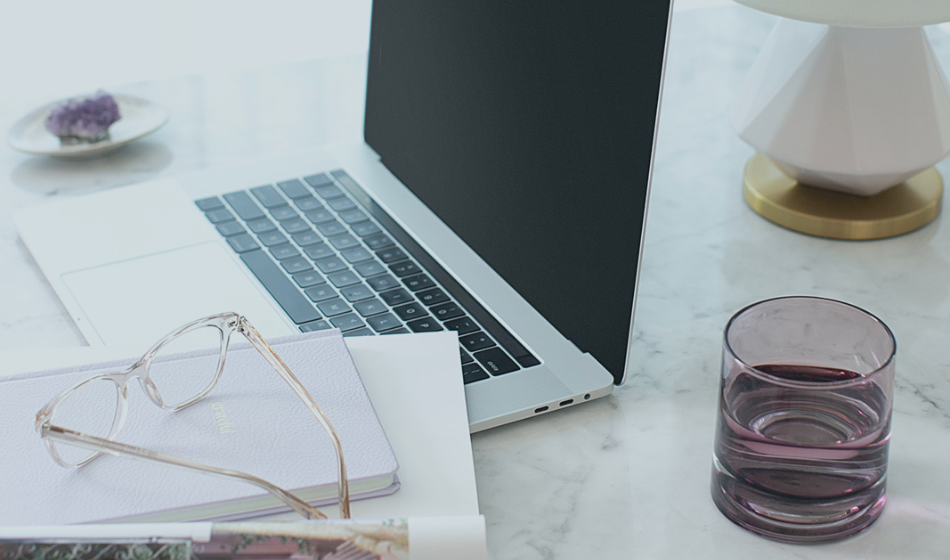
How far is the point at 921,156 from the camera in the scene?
72 centimetres

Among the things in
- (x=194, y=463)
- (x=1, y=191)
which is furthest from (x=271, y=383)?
(x=1, y=191)

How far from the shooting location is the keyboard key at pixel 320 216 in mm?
801

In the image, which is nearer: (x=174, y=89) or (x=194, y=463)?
(x=194, y=463)

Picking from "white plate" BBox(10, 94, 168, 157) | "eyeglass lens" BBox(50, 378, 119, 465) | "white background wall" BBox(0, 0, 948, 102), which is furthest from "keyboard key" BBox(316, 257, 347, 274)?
"white background wall" BBox(0, 0, 948, 102)

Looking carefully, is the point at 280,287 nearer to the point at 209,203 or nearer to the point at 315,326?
the point at 315,326

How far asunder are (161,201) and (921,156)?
0.62 meters

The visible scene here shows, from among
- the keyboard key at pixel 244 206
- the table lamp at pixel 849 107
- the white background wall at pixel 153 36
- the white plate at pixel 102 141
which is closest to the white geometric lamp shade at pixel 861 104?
the table lamp at pixel 849 107

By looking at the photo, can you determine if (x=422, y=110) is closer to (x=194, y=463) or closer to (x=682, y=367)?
(x=682, y=367)

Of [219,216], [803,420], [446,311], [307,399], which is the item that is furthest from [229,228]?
[803,420]

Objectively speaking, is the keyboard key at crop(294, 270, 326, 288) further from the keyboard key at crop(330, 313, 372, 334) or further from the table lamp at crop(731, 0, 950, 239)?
the table lamp at crop(731, 0, 950, 239)

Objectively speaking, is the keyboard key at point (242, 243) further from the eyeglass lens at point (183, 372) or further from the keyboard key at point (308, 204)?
the eyeglass lens at point (183, 372)

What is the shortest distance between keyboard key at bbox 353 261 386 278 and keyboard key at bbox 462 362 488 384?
15 centimetres

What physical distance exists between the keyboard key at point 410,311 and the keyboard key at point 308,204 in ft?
0.59

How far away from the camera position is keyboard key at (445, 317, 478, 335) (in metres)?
0.65
